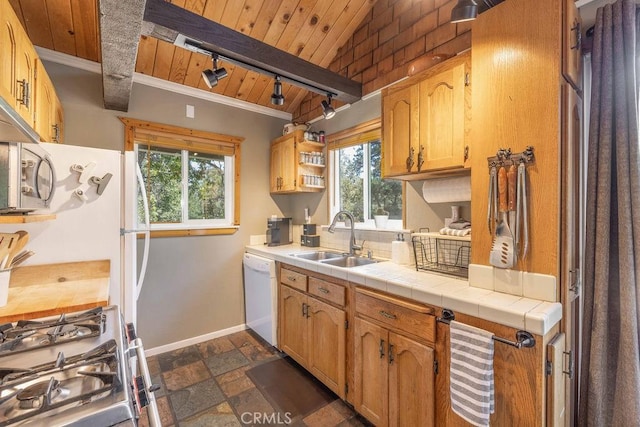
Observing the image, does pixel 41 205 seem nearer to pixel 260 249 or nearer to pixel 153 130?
pixel 153 130

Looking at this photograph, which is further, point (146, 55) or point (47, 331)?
point (146, 55)

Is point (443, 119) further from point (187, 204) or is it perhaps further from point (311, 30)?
point (187, 204)

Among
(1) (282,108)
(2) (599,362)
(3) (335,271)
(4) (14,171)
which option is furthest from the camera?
(1) (282,108)

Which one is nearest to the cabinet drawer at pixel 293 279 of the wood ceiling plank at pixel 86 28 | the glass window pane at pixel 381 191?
the glass window pane at pixel 381 191

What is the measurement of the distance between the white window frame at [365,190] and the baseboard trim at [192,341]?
1.59 metres

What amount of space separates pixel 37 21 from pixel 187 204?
1.66 metres

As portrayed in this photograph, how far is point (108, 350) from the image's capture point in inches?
33.0

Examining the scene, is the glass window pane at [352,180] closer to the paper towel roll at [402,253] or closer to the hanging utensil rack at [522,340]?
the paper towel roll at [402,253]

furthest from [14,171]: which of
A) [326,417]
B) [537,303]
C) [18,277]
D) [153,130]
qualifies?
[537,303]

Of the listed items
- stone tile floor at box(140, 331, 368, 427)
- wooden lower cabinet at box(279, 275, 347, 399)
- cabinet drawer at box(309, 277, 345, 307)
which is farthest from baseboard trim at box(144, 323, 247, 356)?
cabinet drawer at box(309, 277, 345, 307)

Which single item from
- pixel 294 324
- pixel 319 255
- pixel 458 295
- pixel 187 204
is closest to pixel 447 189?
pixel 458 295

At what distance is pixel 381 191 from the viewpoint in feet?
8.69

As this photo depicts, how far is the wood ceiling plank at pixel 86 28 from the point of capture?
76.4 inches

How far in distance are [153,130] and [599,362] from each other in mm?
3471
